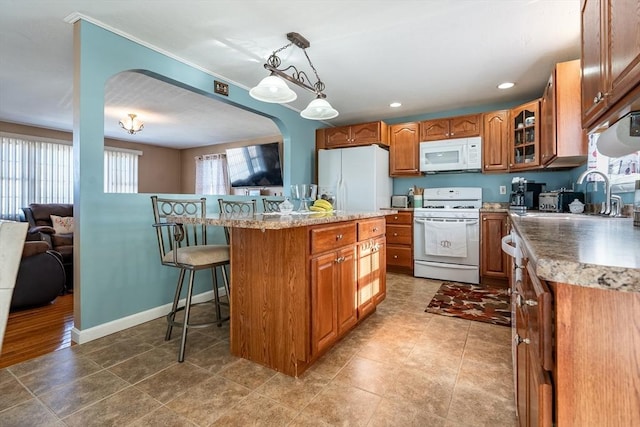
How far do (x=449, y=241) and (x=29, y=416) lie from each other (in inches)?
152

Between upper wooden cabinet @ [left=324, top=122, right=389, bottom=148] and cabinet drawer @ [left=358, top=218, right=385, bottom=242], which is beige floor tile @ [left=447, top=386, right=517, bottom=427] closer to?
cabinet drawer @ [left=358, top=218, right=385, bottom=242]

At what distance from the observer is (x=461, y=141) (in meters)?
4.02

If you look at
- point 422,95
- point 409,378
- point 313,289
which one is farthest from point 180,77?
point 409,378

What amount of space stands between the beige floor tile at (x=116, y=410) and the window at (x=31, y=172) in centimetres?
539

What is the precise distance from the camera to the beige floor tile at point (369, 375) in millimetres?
1660

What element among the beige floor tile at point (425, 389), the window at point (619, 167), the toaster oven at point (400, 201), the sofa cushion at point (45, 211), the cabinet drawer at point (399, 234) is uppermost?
the window at point (619, 167)

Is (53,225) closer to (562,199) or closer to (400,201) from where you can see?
(400,201)

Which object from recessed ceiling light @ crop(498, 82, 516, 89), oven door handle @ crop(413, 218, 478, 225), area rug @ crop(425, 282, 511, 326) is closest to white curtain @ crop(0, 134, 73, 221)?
oven door handle @ crop(413, 218, 478, 225)

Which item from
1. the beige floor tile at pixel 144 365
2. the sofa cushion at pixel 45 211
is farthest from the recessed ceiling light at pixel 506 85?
the sofa cushion at pixel 45 211

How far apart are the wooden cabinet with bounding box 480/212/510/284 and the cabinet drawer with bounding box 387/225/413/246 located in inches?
34.7

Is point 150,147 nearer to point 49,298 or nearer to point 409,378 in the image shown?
point 49,298

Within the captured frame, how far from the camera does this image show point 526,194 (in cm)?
348

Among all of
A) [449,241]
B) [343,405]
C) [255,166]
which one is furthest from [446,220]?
[255,166]

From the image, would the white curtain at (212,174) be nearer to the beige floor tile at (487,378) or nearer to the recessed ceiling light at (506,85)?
the recessed ceiling light at (506,85)
